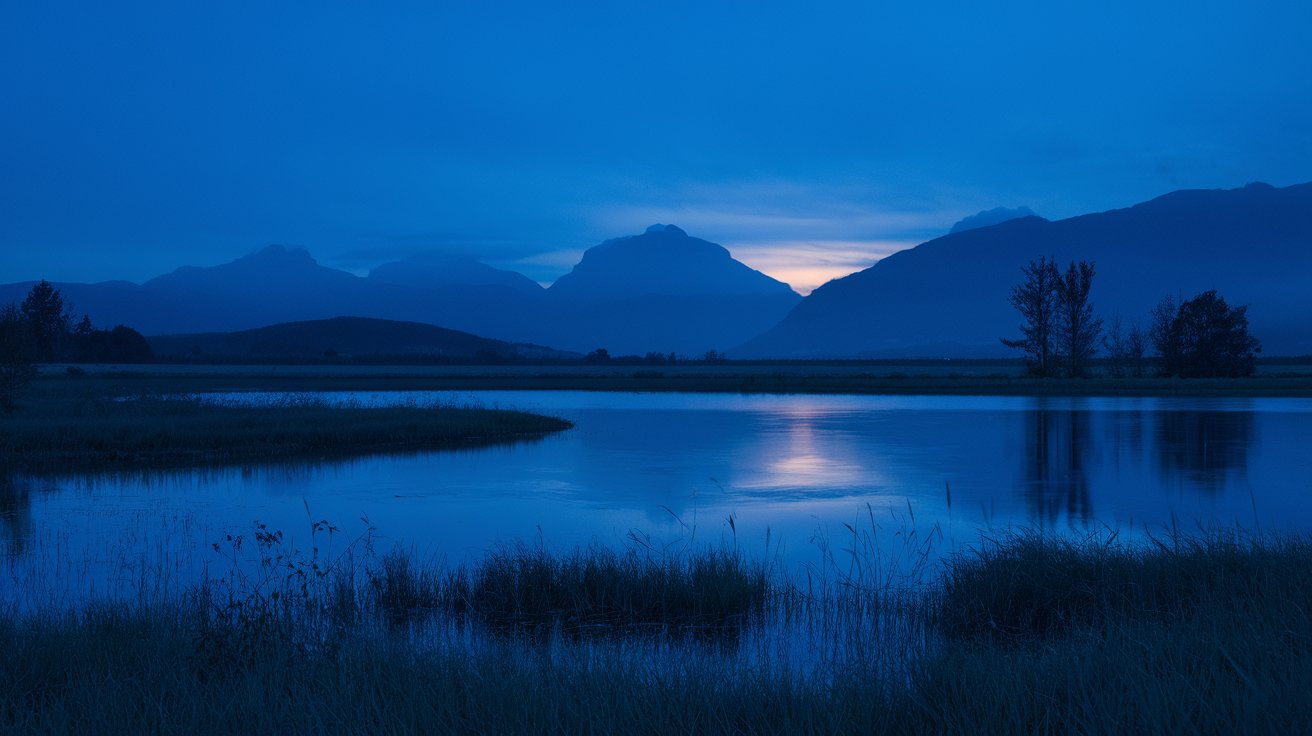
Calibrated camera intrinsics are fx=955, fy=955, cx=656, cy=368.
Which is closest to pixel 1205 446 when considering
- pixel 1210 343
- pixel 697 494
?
pixel 697 494

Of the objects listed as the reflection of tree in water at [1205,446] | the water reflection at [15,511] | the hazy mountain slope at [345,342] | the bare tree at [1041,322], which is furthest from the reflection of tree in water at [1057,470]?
the hazy mountain slope at [345,342]

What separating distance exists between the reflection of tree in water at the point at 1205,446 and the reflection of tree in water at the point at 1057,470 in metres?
1.89

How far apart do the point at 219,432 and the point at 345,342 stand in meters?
149

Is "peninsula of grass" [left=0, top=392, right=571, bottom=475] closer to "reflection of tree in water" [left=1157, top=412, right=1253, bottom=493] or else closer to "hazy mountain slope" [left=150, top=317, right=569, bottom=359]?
"reflection of tree in water" [left=1157, top=412, right=1253, bottom=493]

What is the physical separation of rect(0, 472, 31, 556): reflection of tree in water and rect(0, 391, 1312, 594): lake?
6cm

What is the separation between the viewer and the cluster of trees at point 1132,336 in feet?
199

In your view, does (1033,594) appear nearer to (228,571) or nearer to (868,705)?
(868,705)

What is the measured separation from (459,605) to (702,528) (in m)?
5.37

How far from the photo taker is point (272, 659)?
672 centimetres

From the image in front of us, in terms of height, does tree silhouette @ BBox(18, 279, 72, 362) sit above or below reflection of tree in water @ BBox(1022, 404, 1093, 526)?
above

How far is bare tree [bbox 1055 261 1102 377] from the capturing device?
2557 inches

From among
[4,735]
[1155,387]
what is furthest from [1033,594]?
[1155,387]

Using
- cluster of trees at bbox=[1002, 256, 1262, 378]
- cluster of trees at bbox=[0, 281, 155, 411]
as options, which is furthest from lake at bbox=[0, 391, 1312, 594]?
cluster of trees at bbox=[0, 281, 155, 411]

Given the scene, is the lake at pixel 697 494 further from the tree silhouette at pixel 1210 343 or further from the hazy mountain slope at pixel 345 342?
the hazy mountain slope at pixel 345 342
